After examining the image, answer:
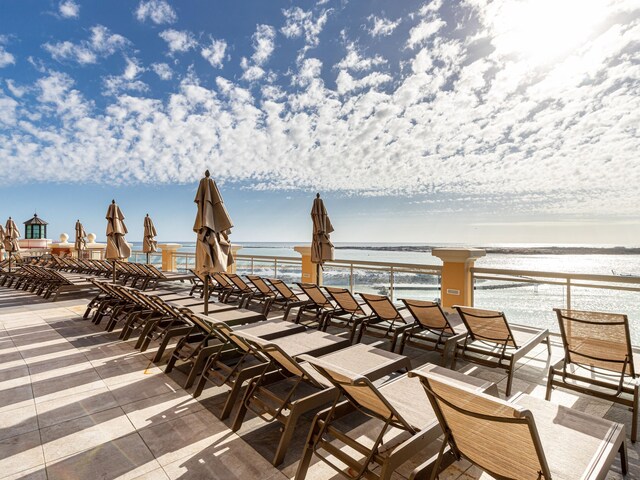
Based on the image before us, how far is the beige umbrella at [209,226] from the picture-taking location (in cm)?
455

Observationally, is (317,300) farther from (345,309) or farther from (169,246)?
(169,246)

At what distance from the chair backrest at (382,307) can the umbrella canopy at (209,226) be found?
2.11m

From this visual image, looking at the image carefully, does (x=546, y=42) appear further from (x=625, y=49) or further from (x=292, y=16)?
(x=292, y=16)

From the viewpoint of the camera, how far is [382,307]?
4.48 meters

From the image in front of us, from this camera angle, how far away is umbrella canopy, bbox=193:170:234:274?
4547mm

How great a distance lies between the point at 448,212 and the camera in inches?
1548

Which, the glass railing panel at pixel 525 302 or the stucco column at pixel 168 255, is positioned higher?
the stucco column at pixel 168 255

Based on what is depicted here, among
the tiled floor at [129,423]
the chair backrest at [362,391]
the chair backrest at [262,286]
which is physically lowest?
the tiled floor at [129,423]

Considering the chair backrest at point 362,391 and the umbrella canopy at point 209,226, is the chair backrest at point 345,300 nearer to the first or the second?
the umbrella canopy at point 209,226

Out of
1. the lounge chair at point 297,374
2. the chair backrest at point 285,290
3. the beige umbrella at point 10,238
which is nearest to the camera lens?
the lounge chair at point 297,374

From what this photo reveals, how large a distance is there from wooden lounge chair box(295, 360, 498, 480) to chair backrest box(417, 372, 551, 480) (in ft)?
0.83

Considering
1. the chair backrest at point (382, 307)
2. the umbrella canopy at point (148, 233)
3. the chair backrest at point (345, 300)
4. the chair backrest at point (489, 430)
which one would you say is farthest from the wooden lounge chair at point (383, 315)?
the umbrella canopy at point (148, 233)

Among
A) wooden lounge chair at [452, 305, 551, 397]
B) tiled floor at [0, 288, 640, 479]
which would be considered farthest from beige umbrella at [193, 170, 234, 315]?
wooden lounge chair at [452, 305, 551, 397]

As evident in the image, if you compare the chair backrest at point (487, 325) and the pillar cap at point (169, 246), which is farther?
the pillar cap at point (169, 246)
